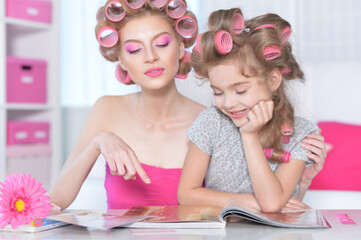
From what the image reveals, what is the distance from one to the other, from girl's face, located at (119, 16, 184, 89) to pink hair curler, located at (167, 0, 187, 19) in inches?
1.3

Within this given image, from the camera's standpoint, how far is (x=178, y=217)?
0.85 meters

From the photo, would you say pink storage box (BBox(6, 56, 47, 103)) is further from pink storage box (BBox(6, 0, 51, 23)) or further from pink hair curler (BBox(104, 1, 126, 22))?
pink hair curler (BBox(104, 1, 126, 22))

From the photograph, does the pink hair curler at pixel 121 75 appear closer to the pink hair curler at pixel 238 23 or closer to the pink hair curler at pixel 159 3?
the pink hair curler at pixel 159 3

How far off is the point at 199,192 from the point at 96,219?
38 cm

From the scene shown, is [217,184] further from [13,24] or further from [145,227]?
[13,24]

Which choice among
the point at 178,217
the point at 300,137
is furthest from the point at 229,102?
the point at 178,217

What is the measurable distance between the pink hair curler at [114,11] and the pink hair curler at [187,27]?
0.16 metres

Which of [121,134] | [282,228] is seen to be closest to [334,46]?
[121,134]

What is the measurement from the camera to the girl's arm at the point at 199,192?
1138mm

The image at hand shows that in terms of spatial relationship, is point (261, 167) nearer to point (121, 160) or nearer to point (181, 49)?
point (121, 160)

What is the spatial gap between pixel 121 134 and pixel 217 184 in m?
0.40

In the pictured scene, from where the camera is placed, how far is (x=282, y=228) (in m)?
0.82

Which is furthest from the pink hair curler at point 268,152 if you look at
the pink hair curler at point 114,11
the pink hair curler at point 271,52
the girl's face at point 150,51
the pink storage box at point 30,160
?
the pink storage box at point 30,160

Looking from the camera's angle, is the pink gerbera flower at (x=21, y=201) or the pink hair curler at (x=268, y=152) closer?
the pink gerbera flower at (x=21, y=201)
